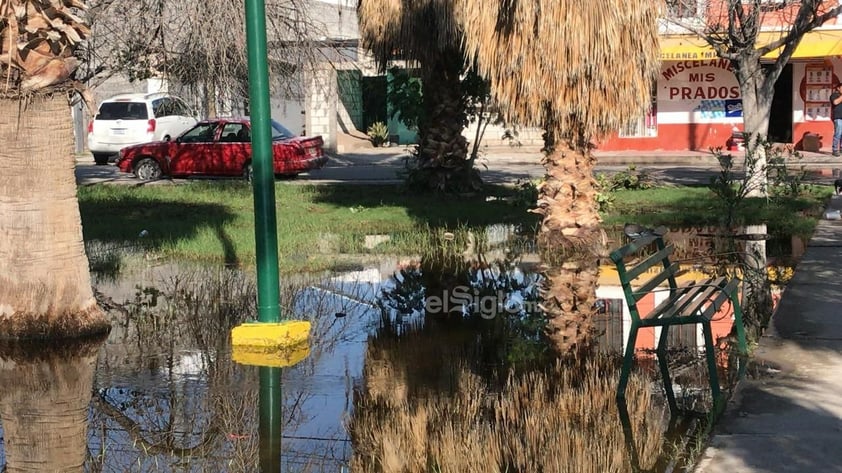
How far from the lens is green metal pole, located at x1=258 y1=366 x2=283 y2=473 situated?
21.8 ft

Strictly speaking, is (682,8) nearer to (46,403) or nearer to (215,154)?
(215,154)

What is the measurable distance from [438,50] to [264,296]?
34.5ft

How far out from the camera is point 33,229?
9578 millimetres

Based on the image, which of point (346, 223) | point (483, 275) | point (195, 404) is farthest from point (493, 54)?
point (195, 404)

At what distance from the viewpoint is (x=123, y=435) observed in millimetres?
7207

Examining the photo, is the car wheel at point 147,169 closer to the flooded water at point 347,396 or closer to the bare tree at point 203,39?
the bare tree at point 203,39

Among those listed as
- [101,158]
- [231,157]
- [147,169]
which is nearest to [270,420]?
[231,157]

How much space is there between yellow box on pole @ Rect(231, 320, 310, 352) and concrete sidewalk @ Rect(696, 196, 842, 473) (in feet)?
10.9

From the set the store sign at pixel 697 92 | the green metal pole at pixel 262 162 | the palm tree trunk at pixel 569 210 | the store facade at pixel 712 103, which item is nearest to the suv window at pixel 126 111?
the store facade at pixel 712 103

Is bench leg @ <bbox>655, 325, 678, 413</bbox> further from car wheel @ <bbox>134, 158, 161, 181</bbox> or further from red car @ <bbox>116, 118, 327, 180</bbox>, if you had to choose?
car wheel @ <bbox>134, 158, 161, 181</bbox>

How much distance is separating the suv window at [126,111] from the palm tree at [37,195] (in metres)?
21.4

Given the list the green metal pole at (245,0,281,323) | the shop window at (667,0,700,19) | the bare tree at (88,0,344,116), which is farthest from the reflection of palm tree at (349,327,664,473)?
the shop window at (667,0,700,19)

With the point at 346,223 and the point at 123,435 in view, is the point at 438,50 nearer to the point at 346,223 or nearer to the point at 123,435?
the point at 346,223

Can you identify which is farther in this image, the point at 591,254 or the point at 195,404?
the point at 591,254
